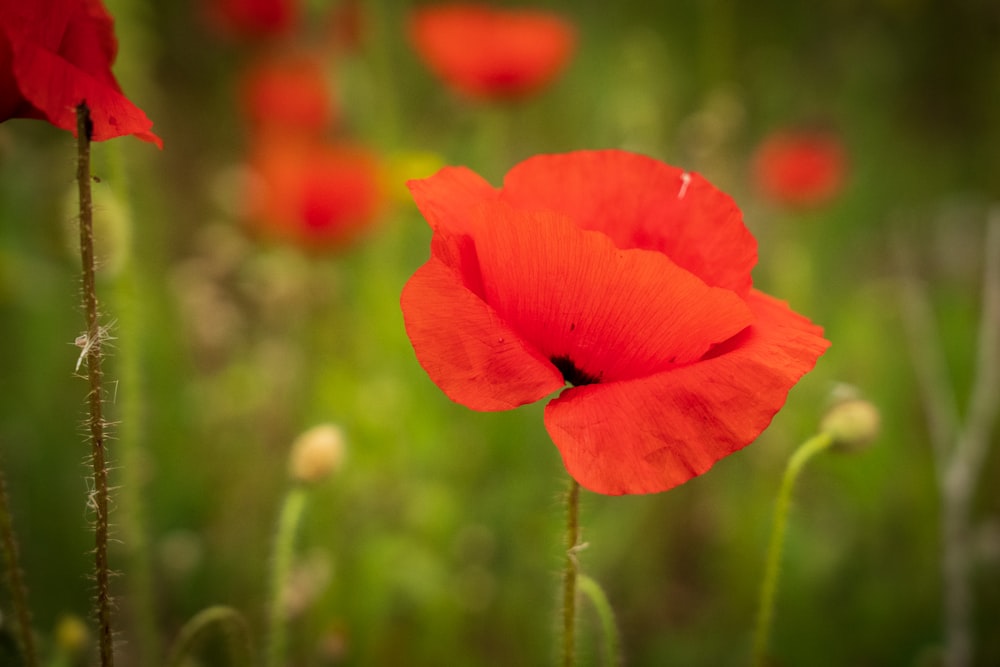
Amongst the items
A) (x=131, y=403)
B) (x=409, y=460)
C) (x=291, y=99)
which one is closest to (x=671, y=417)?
(x=131, y=403)

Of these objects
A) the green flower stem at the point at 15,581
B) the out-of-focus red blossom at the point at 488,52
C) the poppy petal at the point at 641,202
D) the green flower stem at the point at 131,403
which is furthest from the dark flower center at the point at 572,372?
the out-of-focus red blossom at the point at 488,52

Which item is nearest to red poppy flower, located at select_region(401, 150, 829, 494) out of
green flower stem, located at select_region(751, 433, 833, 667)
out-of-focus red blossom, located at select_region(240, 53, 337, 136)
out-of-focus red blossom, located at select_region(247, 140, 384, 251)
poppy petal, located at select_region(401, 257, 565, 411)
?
poppy petal, located at select_region(401, 257, 565, 411)

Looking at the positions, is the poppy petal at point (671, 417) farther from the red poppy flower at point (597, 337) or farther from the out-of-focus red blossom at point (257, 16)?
the out-of-focus red blossom at point (257, 16)

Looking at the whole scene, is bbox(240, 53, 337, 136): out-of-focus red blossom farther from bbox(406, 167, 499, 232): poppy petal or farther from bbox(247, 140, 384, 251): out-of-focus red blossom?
bbox(406, 167, 499, 232): poppy petal

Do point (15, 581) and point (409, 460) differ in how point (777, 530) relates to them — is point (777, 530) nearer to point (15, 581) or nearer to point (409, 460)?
point (15, 581)

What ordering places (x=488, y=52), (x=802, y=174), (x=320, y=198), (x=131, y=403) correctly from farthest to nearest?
(x=802, y=174), (x=488, y=52), (x=320, y=198), (x=131, y=403)
